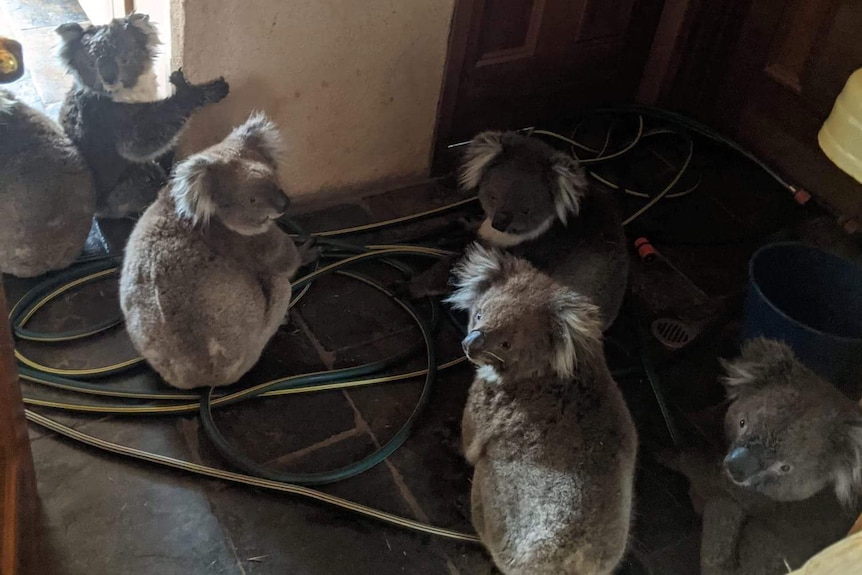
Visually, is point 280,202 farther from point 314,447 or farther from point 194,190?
point 314,447

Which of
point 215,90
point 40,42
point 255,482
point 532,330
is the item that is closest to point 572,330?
point 532,330

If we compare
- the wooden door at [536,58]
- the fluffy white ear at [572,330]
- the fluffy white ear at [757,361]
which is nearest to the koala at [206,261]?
the fluffy white ear at [572,330]

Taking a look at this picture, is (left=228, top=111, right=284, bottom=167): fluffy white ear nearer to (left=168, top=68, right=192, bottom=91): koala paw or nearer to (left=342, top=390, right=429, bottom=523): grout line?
(left=168, top=68, right=192, bottom=91): koala paw

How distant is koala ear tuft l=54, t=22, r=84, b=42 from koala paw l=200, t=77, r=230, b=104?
376 mm

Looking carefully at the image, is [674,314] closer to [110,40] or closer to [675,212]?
[675,212]

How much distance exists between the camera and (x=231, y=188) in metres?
1.83

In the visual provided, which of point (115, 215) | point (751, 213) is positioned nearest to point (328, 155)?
point (115, 215)

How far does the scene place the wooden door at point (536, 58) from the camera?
9.02 ft

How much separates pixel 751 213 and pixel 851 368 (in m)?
1.08

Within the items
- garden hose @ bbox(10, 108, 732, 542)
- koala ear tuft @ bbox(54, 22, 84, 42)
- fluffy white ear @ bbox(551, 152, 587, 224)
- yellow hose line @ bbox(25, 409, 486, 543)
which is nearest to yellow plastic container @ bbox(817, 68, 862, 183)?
fluffy white ear @ bbox(551, 152, 587, 224)

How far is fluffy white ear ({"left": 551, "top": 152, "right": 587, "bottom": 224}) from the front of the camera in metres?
2.11

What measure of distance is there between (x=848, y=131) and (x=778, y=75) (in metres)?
1.05

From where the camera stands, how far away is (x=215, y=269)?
1865 mm

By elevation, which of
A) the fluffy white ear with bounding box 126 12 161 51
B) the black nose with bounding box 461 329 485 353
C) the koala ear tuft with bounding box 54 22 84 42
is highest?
the fluffy white ear with bounding box 126 12 161 51
